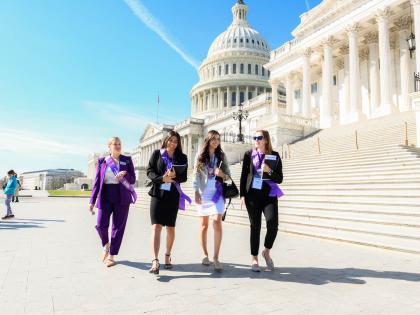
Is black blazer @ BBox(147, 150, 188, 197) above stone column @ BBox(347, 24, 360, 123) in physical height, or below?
below

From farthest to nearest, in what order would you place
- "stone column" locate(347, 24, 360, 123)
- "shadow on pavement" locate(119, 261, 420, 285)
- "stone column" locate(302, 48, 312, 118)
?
"stone column" locate(302, 48, 312, 118), "stone column" locate(347, 24, 360, 123), "shadow on pavement" locate(119, 261, 420, 285)

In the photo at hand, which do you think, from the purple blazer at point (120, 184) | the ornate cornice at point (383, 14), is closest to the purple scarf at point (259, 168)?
the purple blazer at point (120, 184)

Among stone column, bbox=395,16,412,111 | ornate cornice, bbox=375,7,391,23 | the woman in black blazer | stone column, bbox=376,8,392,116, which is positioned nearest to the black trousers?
the woman in black blazer

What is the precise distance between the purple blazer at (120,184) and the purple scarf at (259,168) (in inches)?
81.1

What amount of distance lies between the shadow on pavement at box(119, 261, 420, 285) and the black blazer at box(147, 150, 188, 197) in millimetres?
1228

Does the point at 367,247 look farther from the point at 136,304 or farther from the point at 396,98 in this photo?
the point at 396,98

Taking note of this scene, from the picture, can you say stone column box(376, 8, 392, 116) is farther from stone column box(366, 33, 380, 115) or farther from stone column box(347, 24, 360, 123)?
stone column box(366, 33, 380, 115)

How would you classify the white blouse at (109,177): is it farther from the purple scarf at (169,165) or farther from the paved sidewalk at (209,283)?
the paved sidewalk at (209,283)

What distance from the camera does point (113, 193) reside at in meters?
5.94

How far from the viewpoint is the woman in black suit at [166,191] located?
5356 millimetres

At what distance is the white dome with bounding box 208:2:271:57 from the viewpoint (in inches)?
3799

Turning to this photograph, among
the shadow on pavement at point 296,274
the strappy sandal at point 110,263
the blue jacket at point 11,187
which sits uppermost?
the blue jacket at point 11,187

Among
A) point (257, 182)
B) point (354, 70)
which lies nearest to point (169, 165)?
point (257, 182)

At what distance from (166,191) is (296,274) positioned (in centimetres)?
231
